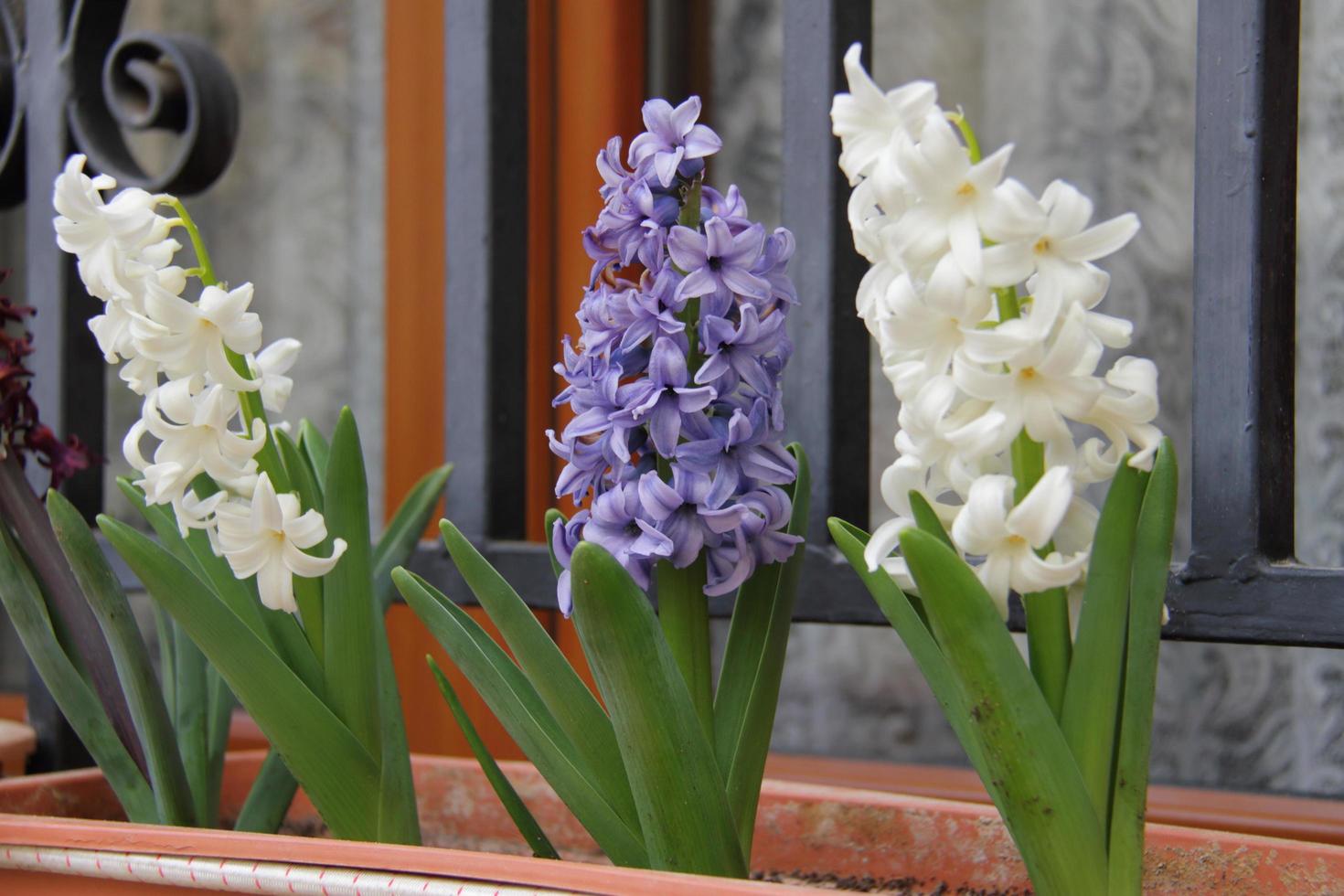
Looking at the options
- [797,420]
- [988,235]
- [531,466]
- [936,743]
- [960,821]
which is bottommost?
[936,743]

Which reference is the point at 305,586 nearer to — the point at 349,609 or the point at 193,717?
the point at 349,609

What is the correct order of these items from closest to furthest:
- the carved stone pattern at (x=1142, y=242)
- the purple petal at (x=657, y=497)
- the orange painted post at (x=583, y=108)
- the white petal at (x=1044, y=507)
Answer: the white petal at (x=1044, y=507), the purple petal at (x=657, y=497), the carved stone pattern at (x=1142, y=242), the orange painted post at (x=583, y=108)

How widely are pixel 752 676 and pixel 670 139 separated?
278mm

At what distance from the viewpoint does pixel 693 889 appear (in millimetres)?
531

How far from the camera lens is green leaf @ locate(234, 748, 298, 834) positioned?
834 mm

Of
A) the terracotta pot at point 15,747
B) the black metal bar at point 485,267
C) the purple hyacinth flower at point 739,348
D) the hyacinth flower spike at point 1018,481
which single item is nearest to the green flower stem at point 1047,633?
the hyacinth flower spike at point 1018,481

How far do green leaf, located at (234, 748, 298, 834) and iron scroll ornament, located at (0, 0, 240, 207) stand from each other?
1.58 ft

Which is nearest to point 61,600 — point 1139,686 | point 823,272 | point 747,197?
point 823,272

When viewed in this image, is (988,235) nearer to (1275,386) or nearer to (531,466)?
(1275,386)

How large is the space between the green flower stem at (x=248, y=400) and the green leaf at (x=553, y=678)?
5.2 inches

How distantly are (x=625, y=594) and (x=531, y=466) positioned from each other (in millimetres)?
1033

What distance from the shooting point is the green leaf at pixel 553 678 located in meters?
0.66

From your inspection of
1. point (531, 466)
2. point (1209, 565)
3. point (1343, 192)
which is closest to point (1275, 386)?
point (1209, 565)

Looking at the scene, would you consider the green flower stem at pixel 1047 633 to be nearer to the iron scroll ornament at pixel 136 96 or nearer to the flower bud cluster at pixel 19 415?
the flower bud cluster at pixel 19 415
